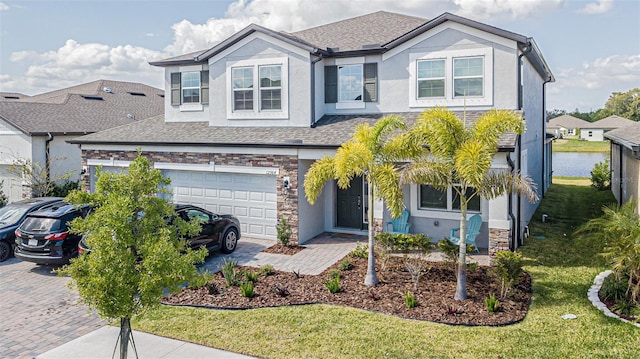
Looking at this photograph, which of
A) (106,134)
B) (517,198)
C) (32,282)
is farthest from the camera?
(106,134)

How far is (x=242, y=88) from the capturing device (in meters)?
16.9

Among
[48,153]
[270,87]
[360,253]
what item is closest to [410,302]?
[360,253]

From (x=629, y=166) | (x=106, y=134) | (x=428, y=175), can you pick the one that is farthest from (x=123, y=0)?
(x=629, y=166)

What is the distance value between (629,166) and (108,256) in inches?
704

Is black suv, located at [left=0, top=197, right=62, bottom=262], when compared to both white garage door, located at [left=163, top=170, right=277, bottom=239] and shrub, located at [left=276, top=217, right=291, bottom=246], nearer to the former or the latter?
white garage door, located at [left=163, top=170, right=277, bottom=239]

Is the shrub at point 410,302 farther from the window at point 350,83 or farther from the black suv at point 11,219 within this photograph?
the black suv at point 11,219

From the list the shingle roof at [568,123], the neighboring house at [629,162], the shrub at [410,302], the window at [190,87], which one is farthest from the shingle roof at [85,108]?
the shingle roof at [568,123]

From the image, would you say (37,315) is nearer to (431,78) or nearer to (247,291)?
(247,291)

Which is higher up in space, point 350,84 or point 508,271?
point 350,84

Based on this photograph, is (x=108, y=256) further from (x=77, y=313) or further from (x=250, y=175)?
(x=250, y=175)

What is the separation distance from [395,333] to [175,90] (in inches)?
563

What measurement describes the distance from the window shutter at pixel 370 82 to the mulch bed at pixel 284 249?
543 cm

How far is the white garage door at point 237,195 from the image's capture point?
611 inches

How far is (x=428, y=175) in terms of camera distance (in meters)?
9.70
